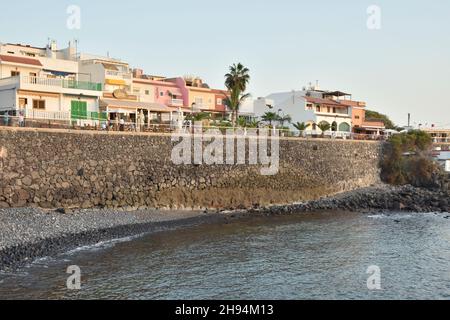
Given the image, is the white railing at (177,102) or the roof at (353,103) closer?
the white railing at (177,102)

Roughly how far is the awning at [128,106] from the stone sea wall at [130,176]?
9448mm

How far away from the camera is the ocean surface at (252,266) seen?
19.1 metres

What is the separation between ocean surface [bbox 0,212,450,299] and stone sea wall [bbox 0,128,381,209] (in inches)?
211

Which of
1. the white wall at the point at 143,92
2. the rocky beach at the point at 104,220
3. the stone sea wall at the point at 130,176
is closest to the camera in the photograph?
Result: the rocky beach at the point at 104,220

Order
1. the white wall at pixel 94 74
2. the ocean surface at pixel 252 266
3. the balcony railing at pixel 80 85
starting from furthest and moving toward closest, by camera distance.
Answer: the white wall at pixel 94 74 → the balcony railing at pixel 80 85 → the ocean surface at pixel 252 266

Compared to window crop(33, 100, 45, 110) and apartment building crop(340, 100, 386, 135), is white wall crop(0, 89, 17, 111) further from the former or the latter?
apartment building crop(340, 100, 386, 135)

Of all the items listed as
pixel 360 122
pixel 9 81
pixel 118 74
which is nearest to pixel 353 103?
pixel 360 122

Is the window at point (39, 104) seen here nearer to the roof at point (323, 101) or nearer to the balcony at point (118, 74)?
the balcony at point (118, 74)

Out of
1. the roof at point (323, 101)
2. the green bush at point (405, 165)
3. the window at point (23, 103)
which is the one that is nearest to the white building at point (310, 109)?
the roof at point (323, 101)

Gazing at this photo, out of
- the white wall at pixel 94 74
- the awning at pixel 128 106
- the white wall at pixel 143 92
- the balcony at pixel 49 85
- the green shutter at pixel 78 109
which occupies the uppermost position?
the white wall at pixel 94 74

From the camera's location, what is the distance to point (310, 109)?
6756 centimetres

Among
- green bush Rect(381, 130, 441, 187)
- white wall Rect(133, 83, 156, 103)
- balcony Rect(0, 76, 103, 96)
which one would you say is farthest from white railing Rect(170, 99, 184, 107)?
green bush Rect(381, 130, 441, 187)
